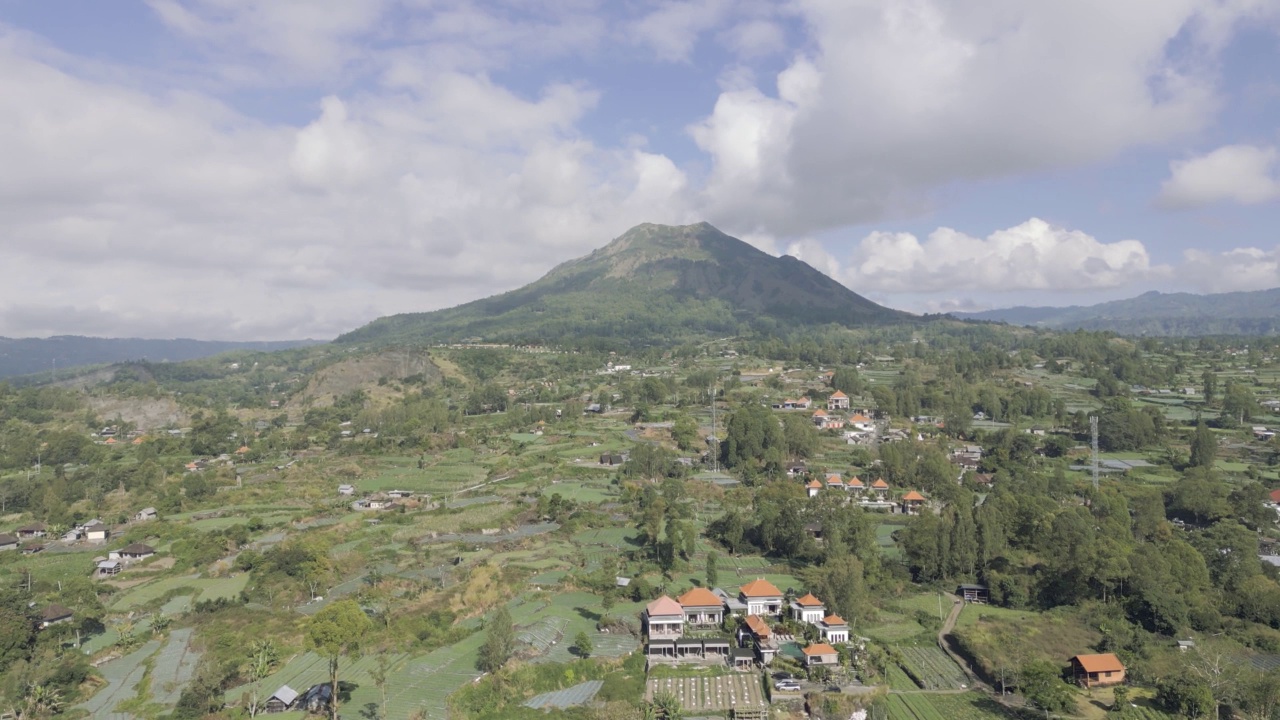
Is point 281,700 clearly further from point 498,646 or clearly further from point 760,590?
point 760,590

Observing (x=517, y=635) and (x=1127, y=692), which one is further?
(x=517, y=635)

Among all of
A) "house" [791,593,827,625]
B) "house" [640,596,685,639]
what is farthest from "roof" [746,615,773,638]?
"house" [640,596,685,639]

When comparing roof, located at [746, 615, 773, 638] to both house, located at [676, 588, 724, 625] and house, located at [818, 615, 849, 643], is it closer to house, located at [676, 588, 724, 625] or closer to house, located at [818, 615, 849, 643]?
house, located at [676, 588, 724, 625]

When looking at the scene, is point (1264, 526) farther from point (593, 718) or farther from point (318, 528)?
point (318, 528)

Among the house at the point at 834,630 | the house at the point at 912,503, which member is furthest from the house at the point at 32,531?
the house at the point at 912,503

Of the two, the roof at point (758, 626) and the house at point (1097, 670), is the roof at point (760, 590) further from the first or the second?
A: the house at point (1097, 670)

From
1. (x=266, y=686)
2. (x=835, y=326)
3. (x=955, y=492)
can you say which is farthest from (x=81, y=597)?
(x=835, y=326)

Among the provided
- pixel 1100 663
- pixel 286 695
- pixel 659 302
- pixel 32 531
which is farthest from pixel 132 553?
pixel 659 302
